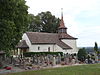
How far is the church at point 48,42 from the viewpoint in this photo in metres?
52.6

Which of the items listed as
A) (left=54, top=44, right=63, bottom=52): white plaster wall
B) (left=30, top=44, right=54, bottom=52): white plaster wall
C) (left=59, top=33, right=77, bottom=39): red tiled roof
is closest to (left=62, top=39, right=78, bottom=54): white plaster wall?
(left=59, top=33, right=77, bottom=39): red tiled roof

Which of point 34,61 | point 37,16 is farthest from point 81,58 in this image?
point 37,16

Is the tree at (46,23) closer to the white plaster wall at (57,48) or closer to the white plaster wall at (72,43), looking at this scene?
the white plaster wall at (72,43)

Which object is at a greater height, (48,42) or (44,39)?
(44,39)

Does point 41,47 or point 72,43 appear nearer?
point 41,47

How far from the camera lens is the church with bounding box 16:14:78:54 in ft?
→ 172

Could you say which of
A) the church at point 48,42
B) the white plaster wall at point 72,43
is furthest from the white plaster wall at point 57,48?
the white plaster wall at point 72,43

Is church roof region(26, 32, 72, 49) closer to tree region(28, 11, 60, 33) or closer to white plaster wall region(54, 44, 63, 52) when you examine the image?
white plaster wall region(54, 44, 63, 52)

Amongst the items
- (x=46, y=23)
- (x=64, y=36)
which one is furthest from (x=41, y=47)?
(x=46, y=23)

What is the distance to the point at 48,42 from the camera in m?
54.9

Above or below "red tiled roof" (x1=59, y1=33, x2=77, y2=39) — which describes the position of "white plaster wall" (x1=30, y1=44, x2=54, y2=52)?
below

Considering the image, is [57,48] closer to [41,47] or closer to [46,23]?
[41,47]

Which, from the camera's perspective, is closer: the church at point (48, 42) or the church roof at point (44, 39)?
the church at point (48, 42)

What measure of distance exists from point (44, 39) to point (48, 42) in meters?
1.40
